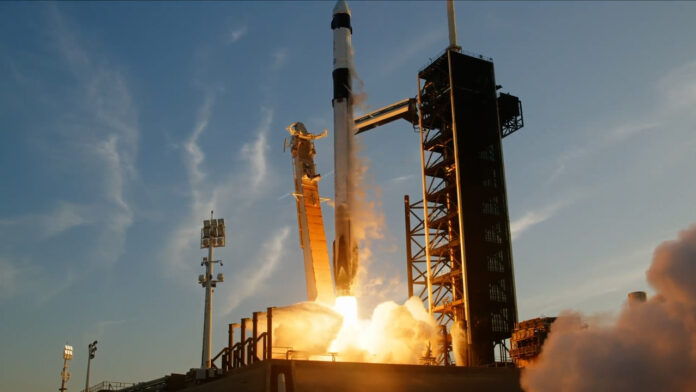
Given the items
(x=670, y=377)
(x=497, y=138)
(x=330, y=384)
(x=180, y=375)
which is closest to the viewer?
(x=670, y=377)

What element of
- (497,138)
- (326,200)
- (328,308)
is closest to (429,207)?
(497,138)

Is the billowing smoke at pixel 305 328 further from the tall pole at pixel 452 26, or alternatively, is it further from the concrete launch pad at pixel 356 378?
the tall pole at pixel 452 26

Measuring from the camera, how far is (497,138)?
207ft

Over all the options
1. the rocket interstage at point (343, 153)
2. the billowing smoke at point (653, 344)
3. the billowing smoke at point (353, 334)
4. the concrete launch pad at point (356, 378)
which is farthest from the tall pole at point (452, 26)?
the billowing smoke at point (653, 344)

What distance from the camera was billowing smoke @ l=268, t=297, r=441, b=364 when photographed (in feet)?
140

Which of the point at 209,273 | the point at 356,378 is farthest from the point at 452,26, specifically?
the point at 356,378

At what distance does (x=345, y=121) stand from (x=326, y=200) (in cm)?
634

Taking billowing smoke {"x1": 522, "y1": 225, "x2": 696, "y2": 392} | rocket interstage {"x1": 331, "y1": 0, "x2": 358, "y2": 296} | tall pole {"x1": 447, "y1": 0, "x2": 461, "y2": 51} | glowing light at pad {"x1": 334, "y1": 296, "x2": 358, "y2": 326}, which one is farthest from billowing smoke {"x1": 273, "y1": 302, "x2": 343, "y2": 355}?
tall pole {"x1": 447, "y1": 0, "x2": 461, "y2": 51}

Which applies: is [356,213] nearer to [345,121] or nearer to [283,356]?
[345,121]

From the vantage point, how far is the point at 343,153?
45.9 metres

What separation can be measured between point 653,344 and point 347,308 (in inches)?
759

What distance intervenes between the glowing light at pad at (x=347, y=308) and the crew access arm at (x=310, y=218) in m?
2.61

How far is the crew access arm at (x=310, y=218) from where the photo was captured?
47531mm

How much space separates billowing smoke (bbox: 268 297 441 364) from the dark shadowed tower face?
446 inches
